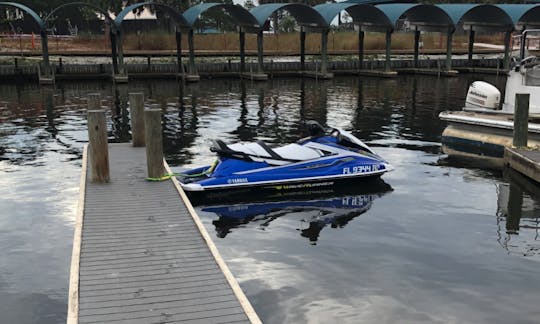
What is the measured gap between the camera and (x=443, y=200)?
577 inches

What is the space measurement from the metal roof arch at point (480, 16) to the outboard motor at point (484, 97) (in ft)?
92.2

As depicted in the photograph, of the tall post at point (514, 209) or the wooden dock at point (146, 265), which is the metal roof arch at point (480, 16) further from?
the wooden dock at point (146, 265)

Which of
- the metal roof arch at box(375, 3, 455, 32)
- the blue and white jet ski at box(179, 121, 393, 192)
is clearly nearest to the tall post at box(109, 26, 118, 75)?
the metal roof arch at box(375, 3, 455, 32)

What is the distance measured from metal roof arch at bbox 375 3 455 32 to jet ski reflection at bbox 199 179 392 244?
1398 inches

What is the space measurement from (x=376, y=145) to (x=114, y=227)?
13.5 metres

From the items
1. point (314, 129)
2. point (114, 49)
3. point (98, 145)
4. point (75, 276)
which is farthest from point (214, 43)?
point (75, 276)

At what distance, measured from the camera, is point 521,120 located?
57.1ft

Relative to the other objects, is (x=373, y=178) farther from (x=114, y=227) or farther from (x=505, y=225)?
(x=114, y=227)

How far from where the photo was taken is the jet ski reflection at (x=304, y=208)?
12.9 meters

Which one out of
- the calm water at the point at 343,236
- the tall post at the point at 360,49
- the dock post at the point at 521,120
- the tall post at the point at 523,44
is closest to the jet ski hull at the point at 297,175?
the calm water at the point at 343,236

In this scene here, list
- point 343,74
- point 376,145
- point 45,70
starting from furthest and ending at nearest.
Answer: point 343,74
point 45,70
point 376,145

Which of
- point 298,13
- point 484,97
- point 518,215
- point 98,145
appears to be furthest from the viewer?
point 298,13

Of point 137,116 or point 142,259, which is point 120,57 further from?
point 142,259

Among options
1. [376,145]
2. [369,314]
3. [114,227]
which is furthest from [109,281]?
[376,145]
